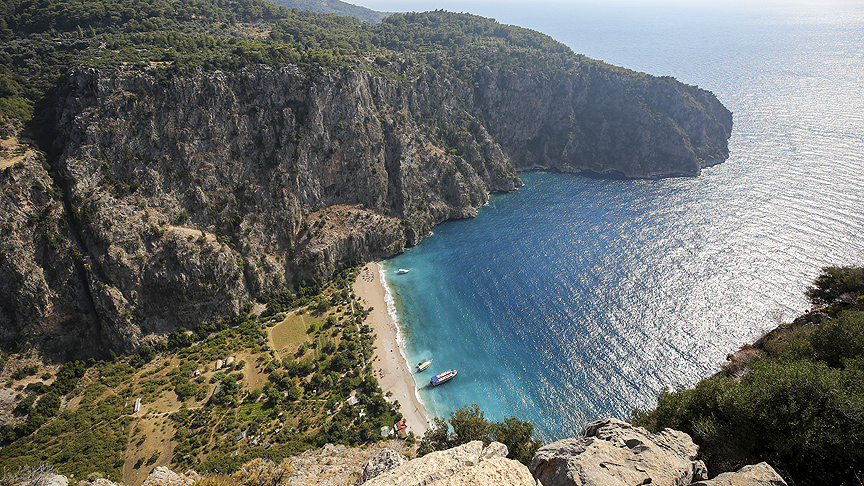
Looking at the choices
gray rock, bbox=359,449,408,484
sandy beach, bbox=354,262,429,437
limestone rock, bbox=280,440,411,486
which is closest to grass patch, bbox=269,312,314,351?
sandy beach, bbox=354,262,429,437

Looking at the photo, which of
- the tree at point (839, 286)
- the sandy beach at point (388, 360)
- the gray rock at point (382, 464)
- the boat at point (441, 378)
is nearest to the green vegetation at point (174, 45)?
the sandy beach at point (388, 360)

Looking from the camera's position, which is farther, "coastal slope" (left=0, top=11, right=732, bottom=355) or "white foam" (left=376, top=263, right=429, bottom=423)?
"coastal slope" (left=0, top=11, right=732, bottom=355)

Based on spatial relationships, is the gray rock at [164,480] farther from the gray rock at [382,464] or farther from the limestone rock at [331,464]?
the gray rock at [382,464]

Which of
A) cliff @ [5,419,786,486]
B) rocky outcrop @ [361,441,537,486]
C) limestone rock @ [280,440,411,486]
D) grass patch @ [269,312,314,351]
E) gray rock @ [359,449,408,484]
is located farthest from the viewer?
grass patch @ [269,312,314,351]

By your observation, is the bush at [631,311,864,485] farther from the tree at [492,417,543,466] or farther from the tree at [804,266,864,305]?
the tree at [804,266,864,305]

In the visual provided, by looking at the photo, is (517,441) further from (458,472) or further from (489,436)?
(458,472)
